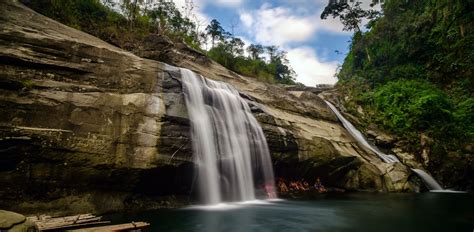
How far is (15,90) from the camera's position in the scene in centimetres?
762

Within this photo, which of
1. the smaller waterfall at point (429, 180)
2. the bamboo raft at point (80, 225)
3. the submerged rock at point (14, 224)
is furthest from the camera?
the smaller waterfall at point (429, 180)

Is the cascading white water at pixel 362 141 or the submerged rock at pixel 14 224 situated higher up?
the cascading white water at pixel 362 141

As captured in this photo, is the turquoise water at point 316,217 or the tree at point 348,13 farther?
the tree at point 348,13

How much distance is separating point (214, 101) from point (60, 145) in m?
5.75

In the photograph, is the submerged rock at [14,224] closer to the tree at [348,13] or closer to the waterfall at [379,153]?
the waterfall at [379,153]

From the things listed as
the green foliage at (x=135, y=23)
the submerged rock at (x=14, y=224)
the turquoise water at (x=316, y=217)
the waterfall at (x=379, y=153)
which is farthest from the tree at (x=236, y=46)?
the submerged rock at (x=14, y=224)

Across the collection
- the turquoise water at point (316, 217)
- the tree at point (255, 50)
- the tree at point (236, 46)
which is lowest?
the turquoise water at point (316, 217)

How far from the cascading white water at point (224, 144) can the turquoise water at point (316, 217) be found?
2.80 ft

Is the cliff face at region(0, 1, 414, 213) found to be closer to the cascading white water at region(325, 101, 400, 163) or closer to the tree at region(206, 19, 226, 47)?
the cascading white water at region(325, 101, 400, 163)

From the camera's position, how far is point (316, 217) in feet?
28.1

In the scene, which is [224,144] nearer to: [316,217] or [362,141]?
[316,217]

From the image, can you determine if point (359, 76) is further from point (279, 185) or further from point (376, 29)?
point (279, 185)

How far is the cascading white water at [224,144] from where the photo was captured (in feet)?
32.9

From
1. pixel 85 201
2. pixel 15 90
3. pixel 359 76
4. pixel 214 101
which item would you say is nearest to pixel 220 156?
pixel 214 101
